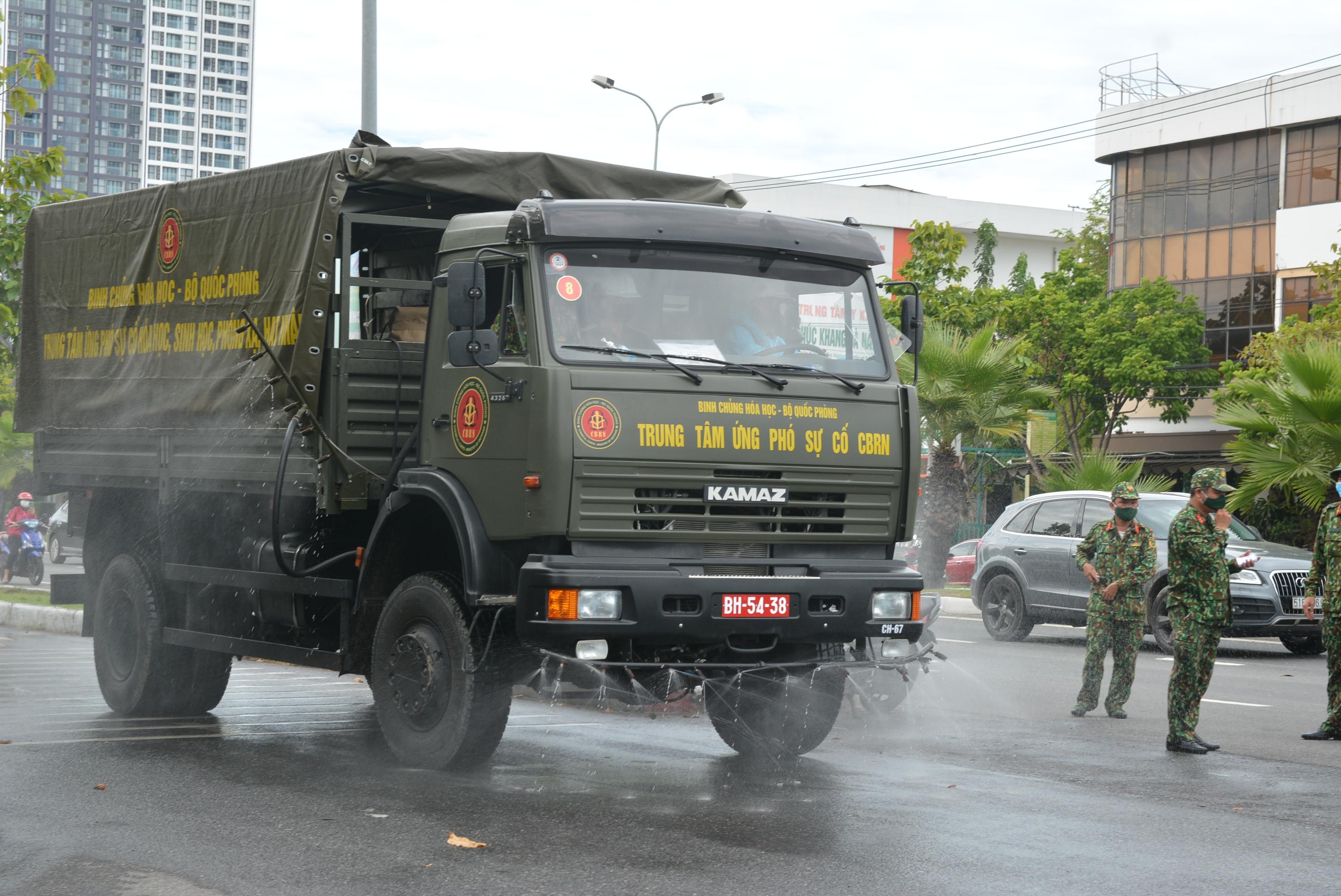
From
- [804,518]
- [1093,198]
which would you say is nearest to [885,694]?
[804,518]

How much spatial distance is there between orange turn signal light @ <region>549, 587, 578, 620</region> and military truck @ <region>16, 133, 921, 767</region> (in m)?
0.01

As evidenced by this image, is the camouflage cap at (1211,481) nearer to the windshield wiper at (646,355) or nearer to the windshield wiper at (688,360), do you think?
the windshield wiper at (688,360)

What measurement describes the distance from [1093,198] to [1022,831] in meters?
55.7

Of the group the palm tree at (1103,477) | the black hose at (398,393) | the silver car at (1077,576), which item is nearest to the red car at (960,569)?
the palm tree at (1103,477)

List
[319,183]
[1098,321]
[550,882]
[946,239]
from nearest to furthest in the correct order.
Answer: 1. [550,882]
2. [319,183]
3. [946,239]
4. [1098,321]

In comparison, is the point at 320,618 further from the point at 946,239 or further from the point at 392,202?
the point at 946,239

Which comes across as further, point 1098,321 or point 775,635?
point 1098,321

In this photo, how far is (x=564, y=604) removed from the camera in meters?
6.73

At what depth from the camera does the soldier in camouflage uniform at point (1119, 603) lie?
1087cm

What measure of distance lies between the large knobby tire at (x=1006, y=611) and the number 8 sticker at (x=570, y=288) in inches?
454

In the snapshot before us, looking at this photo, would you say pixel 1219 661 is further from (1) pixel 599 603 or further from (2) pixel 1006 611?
(1) pixel 599 603

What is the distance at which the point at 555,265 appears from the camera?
7.09 meters

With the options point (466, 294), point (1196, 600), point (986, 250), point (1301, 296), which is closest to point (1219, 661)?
point (1196, 600)

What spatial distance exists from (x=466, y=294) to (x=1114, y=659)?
5.98 meters
